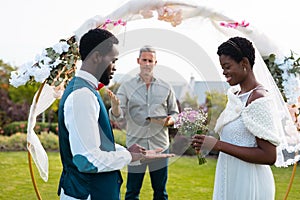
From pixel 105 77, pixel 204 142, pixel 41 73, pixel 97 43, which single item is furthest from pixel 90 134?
pixel 41 73

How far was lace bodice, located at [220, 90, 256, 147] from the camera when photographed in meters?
3.17

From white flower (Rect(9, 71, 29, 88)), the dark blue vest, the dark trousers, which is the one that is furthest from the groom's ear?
the dark trousers

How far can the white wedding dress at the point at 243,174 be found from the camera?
126 inches

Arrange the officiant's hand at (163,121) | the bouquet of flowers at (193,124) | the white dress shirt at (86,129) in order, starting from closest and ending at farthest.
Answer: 1. the white dress shirt at (86,129)
2. the bouquet of flowers at (193,124)
3. the officiant's hand at (163,121)

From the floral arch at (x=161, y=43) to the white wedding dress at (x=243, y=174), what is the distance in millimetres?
559

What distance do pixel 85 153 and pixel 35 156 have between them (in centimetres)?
154

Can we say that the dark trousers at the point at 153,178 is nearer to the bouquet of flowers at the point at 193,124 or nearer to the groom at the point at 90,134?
the bouquet of flowers at the point at 193,124

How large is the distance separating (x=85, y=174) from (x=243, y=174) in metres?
1.06

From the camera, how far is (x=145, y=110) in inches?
199

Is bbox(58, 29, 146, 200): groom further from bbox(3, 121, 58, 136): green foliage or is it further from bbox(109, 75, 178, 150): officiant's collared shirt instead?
bbox(3, 121, 58, 136): green foliage

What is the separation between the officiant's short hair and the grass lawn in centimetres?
356

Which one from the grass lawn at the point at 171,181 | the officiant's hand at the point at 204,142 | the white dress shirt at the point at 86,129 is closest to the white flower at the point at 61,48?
the white dress shirt at the point at 86,129

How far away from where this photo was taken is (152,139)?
16.6ft

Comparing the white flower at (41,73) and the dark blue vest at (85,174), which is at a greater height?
the white flower at (41,73)
